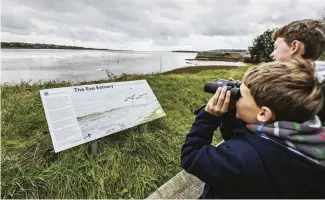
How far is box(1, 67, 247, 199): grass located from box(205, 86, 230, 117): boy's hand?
1.59 metres

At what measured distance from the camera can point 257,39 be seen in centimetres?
3934

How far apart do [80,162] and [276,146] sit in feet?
7.48

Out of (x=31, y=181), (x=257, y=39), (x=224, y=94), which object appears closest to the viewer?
(x=224, y=94)

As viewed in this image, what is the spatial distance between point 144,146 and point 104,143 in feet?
1.67

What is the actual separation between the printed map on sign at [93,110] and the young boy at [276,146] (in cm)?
176

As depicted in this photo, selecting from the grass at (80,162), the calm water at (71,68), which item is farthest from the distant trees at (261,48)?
the grass at (80,162)

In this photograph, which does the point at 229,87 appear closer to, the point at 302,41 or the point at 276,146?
the point at 276,146

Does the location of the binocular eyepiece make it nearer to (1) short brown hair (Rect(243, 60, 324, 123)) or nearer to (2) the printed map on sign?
(1) short brown hair (Rect(243, 60, 324, 123))

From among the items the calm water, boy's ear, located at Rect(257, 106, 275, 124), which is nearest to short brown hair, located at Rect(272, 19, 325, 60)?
boy's ear, located at Rect(257, 106, 275, 124)

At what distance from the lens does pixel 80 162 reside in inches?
106

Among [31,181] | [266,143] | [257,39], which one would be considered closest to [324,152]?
[266,143]

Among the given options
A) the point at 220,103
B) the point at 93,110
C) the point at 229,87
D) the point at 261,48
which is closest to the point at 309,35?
the point at 229,87

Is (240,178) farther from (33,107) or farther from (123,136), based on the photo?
(33,107)

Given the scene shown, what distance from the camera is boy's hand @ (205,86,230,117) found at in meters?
1.15
